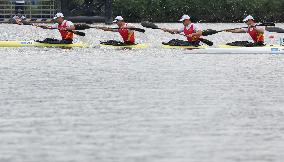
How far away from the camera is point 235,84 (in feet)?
101

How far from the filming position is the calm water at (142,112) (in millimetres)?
17500

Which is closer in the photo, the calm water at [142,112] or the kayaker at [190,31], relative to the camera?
the calm water at [142,112]

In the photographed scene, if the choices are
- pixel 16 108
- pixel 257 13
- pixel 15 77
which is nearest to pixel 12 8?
pixel 257 13

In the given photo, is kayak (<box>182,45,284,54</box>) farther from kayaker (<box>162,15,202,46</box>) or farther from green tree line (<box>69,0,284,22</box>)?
green tree line (<box>69,0,284,22</box>)

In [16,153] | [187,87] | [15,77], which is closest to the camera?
[16,153]

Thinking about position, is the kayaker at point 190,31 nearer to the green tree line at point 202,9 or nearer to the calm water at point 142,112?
the calm water at point 142,112

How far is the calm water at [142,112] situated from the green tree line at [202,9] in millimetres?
113701

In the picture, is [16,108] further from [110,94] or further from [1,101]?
[110,94]

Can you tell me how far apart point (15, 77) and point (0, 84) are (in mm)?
3136

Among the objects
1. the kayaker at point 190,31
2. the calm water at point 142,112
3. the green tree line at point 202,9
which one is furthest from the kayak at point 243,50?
the green tree line at point 202,9

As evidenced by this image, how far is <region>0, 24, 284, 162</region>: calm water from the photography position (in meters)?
17.5

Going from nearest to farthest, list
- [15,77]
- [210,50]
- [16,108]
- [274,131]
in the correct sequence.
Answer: [274,131]
[16,108]
[15,77]
[210,50]

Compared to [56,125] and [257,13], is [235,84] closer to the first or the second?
[56,125]

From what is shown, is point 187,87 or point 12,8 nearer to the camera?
point 187,87
